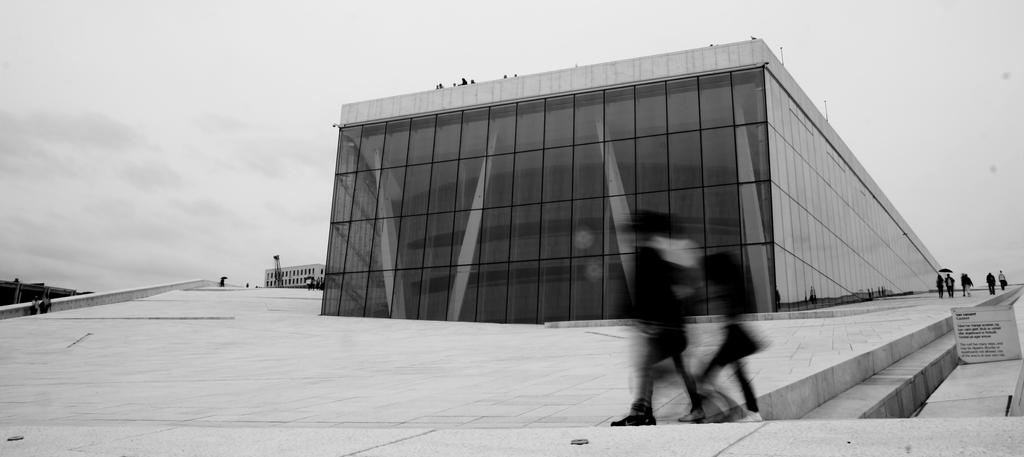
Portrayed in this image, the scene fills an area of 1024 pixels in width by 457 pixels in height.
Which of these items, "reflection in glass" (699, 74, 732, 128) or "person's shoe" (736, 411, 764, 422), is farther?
"reflection in glass" (699, 74, 732, 128)

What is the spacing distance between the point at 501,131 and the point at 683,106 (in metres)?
7.63

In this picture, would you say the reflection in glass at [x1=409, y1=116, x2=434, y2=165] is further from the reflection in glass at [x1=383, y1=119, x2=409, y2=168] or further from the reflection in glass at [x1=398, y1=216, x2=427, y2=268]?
the reflection in glass at [x1=398, y1=216, x2=427, y2=268]

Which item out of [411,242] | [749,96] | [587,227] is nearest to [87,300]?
[411,242]

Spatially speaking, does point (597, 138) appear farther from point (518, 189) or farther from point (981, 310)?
point (981, 310)

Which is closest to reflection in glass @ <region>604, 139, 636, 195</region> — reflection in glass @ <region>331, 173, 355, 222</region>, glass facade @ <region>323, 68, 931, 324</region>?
glass facade @ <region>323, 68, 931, 324</region>

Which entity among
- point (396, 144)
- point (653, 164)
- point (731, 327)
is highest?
point (396, 144)

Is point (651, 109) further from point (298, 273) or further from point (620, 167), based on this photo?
point (298, 273)

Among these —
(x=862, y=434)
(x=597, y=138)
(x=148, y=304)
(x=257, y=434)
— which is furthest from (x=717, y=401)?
(x=148, y=304)

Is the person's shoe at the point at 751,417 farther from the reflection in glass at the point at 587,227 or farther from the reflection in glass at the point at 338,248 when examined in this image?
the reflection in glass at the point at 338,248

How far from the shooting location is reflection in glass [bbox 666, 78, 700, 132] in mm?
25094

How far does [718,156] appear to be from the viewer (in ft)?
79.4

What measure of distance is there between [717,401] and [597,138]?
22518 mm

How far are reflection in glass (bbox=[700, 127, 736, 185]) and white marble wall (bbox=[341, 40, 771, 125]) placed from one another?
2.70 meters

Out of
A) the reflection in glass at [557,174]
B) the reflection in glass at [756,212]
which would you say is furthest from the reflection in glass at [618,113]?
the reflection in glass at [756,212]
